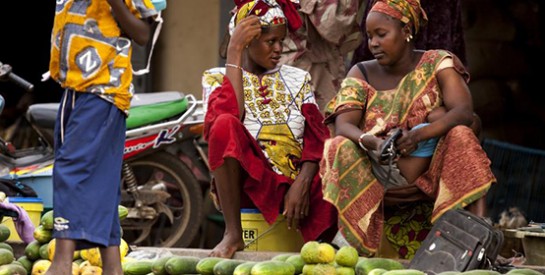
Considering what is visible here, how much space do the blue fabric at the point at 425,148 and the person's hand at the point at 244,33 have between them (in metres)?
1.05

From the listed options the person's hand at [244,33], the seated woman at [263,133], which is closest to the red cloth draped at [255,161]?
the seated woman at [263,133]

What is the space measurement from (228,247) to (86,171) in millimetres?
1352

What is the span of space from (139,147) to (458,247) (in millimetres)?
3900

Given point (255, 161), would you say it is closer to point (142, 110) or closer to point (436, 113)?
point (436, 113)

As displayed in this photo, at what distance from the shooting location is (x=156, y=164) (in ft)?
30.2

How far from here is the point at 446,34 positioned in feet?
25.8

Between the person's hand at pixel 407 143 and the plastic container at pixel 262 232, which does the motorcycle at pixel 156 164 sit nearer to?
the plastic container at pixel 262 232

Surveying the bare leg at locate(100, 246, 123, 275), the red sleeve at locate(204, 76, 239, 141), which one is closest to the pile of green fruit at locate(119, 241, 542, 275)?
the bare leg at locate(100, 246, 123, 275)

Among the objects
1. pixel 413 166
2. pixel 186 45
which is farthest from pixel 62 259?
pixel 186 45

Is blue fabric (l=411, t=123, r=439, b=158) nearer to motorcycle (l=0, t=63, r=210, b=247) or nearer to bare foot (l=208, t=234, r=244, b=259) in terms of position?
bare foot (l=208, t=234, r=244, b=259)

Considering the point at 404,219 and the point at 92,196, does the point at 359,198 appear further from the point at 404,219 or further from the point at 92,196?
the point at 92,196

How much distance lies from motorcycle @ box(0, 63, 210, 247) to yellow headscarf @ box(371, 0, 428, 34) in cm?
296

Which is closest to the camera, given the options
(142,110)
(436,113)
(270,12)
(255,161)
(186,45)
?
(436,113)

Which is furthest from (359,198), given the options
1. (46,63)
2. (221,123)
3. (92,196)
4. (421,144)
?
(46,63)
